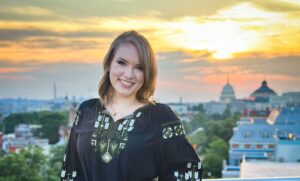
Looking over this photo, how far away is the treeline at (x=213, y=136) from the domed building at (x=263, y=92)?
1609 mm

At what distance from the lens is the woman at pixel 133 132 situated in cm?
96

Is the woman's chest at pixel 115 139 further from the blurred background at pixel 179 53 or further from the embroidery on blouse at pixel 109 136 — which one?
the blurred background at pixel 179 53

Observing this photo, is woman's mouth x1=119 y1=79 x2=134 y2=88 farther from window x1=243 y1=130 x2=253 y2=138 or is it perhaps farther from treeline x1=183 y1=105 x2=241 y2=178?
treeline x1=183 y1=105 x2=241 y2=178

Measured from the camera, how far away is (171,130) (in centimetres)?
98

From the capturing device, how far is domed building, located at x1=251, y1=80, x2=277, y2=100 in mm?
3941

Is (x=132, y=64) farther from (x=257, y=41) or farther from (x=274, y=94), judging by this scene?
(x=274, y=94)

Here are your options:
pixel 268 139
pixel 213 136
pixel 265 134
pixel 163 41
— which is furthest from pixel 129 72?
pixel 213 136

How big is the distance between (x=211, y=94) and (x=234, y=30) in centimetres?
90

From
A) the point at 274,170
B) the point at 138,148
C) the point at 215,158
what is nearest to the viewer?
the point at 138,148

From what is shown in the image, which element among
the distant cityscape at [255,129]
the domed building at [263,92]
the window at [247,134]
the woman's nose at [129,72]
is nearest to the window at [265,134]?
the distant cityscape at [255,129]

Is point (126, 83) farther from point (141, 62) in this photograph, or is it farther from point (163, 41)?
point (163, 41)

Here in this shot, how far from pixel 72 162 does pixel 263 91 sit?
3.49 meters

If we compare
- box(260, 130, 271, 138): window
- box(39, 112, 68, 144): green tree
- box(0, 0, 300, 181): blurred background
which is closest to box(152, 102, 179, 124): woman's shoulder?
box(0, 0, 300, 181): blurred background

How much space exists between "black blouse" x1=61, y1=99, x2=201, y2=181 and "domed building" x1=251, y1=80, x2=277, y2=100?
306cm
